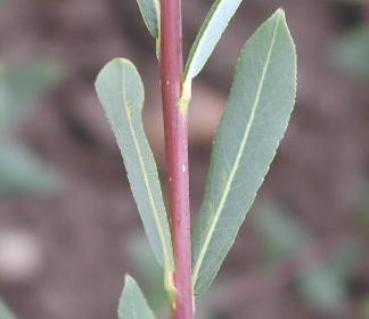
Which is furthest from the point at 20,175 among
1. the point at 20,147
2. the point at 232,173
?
the point at 232,173

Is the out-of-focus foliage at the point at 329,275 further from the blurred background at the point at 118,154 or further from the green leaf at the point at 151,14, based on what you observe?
the green leaf at the point at 151,14

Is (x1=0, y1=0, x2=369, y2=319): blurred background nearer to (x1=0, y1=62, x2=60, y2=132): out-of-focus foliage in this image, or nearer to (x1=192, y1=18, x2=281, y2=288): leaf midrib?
(x1=0, y1=62, x2=60, y2=132): out-of-focus foliage

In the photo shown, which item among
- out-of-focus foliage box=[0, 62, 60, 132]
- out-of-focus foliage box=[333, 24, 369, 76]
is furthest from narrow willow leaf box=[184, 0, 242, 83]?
out-of-focus foliage box=[333, 24, 369, 76]

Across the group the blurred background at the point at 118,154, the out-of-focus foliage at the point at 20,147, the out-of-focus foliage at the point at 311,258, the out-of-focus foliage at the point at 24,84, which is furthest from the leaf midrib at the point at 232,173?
the blurred background at the point at 118,154

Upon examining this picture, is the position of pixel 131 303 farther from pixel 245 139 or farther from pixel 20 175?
pixel 20 175

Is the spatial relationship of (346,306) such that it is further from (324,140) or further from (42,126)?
(42,126)

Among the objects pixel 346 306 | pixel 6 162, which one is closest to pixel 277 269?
pixel 346 306
